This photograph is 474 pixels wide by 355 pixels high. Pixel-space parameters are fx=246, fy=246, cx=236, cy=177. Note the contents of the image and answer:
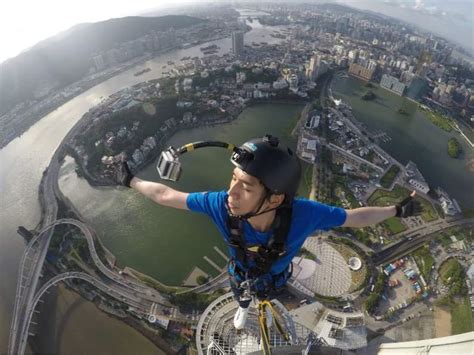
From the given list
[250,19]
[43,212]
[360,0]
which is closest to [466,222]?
[43,212]

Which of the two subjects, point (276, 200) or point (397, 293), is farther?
point (397, 293)

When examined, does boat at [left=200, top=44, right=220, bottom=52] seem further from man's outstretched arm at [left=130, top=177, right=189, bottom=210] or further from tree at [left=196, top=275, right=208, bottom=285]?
man's outstretched arm at [left=130, top=177, right=189, bottom=210]

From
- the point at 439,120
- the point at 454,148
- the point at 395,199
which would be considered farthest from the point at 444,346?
the point at 439,120

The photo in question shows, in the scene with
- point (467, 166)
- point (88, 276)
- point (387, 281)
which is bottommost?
point (467, 166)

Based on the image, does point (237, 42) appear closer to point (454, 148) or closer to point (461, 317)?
point (454, 148)

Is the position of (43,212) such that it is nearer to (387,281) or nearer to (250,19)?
(387,281)
